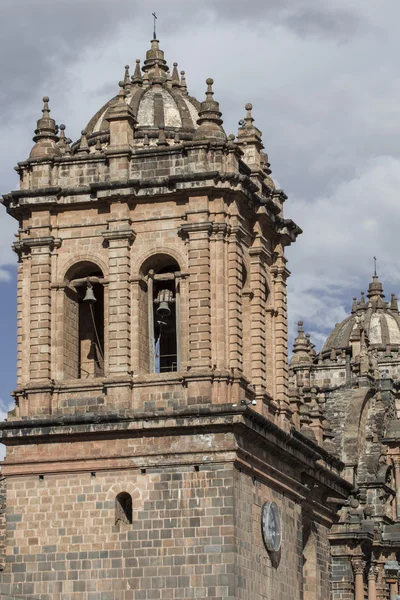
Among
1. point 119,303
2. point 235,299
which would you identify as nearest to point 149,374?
point 119,303

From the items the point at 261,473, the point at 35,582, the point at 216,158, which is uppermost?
the point at 216,158

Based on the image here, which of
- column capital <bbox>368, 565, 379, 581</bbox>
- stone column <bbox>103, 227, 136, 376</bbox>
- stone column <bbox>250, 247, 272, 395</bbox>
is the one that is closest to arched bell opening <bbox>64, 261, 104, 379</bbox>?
stone column <bbox>103, 227, 136, 376</bbox>

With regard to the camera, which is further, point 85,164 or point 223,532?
point 85,164

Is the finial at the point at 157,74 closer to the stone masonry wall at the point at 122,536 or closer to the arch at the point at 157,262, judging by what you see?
the arch at the point at 157,262

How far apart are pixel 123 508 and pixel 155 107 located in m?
11.4

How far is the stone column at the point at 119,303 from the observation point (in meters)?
42.1

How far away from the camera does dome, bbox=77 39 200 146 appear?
46.4m

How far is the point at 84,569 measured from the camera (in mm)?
41094

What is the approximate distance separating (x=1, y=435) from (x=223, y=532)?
583cm

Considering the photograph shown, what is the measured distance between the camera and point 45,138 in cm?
4434

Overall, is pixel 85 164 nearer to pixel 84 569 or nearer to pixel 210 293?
pixel 210 293

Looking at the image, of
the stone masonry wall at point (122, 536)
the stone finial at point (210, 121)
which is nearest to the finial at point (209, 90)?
the stone finial at point (210, 121)

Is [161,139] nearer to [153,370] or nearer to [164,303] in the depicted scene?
[164,303]

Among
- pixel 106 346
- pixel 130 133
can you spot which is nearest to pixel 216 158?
pixel 130 133
